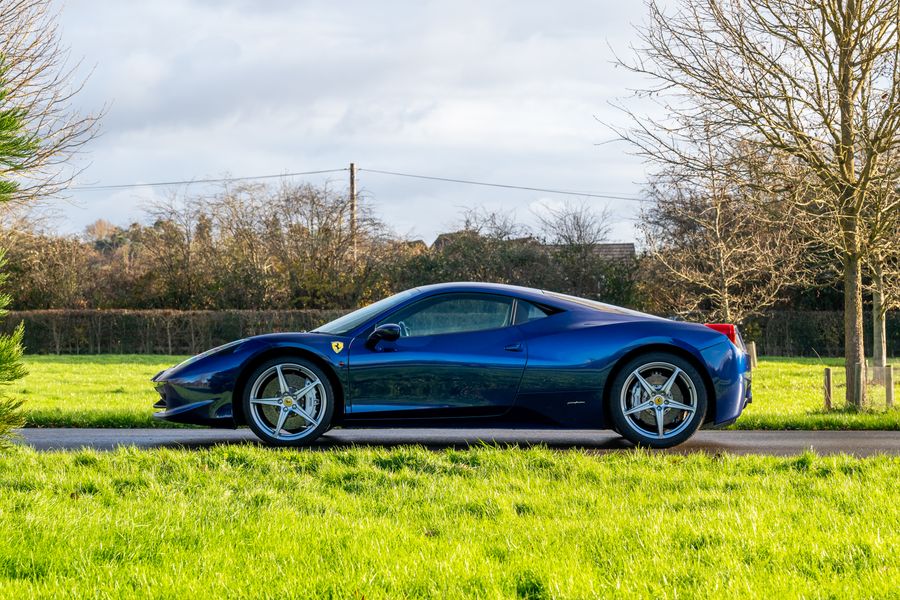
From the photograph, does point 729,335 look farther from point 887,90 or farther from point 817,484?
point 887,90

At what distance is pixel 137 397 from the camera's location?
14.2 meters

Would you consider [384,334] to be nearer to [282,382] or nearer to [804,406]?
[282,382]

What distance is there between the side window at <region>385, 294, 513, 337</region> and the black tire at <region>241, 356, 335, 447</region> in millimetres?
813

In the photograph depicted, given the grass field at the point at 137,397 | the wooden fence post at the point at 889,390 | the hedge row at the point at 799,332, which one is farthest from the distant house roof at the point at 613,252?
the wooden fence post at the point at 889,390

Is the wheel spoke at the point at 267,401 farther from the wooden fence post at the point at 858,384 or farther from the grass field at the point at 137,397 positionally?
the wooden fence post at the point at 858,384

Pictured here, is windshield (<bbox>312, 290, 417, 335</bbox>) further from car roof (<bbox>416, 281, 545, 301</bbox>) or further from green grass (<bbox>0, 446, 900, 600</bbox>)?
green grass (<bbox>0, 446, 900, 600</bbox>)

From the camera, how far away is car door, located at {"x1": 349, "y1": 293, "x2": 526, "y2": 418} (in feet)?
24.5

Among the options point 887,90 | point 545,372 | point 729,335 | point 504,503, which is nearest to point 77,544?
point 504,503

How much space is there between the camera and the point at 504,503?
205 inches

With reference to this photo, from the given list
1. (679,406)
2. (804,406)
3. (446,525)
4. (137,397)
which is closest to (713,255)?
(804,406)

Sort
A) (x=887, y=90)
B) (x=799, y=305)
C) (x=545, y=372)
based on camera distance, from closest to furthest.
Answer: (x=545, y=372) → (x=887, y=90) → (x=799, y=305)

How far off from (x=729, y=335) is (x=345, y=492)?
386 centimetres

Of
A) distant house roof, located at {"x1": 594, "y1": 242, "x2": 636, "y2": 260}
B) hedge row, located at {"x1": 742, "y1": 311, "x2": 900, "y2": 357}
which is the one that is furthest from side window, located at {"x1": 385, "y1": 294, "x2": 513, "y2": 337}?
hedge row, located at {"x1": 742, "y1": 311, "x2": 900, "y2": 357}

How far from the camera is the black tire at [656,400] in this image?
7.52 m
